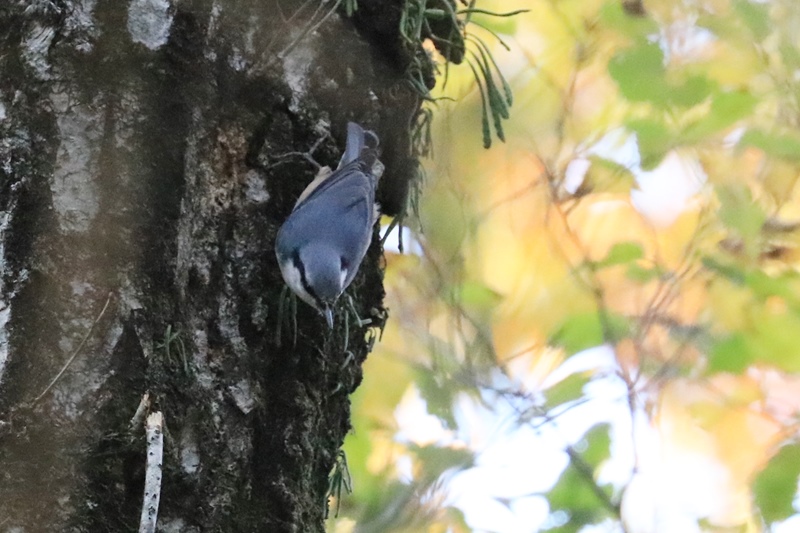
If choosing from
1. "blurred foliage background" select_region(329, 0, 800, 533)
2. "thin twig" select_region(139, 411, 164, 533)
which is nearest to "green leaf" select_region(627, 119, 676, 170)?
"blurred foliage background" select_region(329, 0, 800, 533)

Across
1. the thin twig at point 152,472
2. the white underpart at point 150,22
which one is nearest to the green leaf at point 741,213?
the white underpart at point 150,22

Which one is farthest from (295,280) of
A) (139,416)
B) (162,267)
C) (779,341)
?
(779,341)

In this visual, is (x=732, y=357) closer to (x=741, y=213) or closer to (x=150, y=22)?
(x=741, y=213)

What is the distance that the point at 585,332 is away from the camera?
253 centimetres

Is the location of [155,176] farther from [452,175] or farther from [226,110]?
[452,175]

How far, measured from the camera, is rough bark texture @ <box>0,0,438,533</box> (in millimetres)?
1161

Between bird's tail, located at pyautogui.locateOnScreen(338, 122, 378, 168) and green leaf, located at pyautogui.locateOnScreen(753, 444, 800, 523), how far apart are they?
1.29 meters

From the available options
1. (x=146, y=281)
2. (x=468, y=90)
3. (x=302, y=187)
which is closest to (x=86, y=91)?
(x=146, y=281)

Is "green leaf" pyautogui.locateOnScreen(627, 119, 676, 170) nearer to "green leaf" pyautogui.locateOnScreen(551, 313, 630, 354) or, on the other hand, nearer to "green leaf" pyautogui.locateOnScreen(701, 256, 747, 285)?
"green leaf" pyautogui.locateOnScreen(701, 256, 747, 285)

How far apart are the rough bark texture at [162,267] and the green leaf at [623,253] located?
1170 mm

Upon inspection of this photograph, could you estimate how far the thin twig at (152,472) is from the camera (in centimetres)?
106

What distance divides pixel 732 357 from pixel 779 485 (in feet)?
1.33

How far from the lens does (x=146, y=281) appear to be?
126cm

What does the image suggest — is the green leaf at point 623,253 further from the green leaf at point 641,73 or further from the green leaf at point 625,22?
the green leaf at point 625,22
